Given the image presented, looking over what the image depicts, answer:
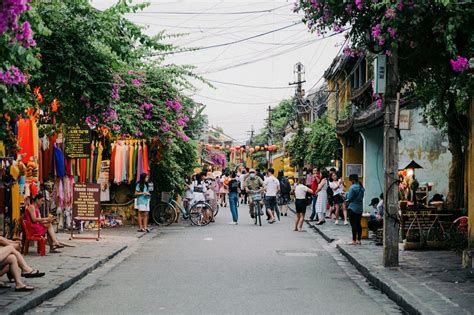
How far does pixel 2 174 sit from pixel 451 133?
408 inches

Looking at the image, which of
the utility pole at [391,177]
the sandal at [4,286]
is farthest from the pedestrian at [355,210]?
the sandal at [4,286]

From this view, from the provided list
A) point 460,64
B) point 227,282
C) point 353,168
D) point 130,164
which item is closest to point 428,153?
point 353,168

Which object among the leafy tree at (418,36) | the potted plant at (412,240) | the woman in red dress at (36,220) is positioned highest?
the leafy tree at (418,36)

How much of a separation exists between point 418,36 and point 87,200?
33.4ft

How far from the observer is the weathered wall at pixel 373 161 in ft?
88.1

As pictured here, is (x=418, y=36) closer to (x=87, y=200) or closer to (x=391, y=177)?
(x=391, y=177)

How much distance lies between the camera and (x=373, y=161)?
89.5 ft

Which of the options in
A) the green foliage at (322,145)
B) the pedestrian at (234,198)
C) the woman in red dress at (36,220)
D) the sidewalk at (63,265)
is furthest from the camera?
the green foliage at (322,145)

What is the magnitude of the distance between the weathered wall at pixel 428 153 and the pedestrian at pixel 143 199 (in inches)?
337

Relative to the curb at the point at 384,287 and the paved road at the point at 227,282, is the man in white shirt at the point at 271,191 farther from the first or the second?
the curb at the point at 384,287

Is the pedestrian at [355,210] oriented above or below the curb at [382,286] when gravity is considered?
above

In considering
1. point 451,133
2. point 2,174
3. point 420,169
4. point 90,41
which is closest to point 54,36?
point 90,41

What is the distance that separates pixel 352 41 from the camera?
13758mm

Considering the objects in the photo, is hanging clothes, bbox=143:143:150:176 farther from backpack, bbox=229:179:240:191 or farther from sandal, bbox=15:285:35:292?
sandal, bbox=15:285:35:292
